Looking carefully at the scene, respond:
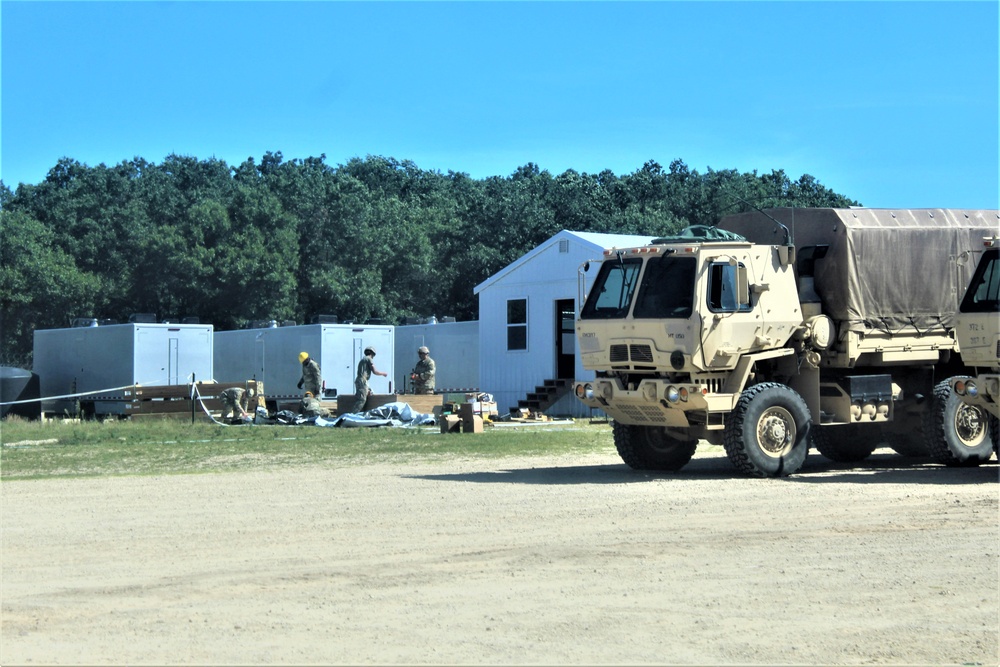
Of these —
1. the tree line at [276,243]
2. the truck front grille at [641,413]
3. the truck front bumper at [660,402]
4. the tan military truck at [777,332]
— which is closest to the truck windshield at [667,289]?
the tan military truck at [777,332]

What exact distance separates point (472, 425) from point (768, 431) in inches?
355

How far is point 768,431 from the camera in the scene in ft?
49.8

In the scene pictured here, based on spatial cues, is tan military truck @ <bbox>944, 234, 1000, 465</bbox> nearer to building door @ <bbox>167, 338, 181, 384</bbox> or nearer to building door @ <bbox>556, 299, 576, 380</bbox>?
building door @ <bbox>556, 299, 576, 380</bbox>

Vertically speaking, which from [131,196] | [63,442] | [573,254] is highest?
[131,196]

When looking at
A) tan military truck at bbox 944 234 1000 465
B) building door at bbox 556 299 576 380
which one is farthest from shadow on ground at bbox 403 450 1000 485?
building door at bbox 556 299 576 380

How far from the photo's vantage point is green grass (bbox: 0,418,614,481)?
17.6 metres

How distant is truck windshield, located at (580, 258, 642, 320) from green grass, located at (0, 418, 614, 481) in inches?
149

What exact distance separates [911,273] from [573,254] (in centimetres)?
1477

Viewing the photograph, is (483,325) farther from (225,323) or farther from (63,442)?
(225,323)

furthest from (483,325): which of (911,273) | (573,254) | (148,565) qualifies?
(148,565)

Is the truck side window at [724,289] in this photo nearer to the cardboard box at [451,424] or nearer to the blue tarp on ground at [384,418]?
the cardboard box at [451,424]

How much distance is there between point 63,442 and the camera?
22.1 m

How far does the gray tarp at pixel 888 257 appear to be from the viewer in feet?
52.7

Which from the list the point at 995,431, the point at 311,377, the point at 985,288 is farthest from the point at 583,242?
the point at 985,288
